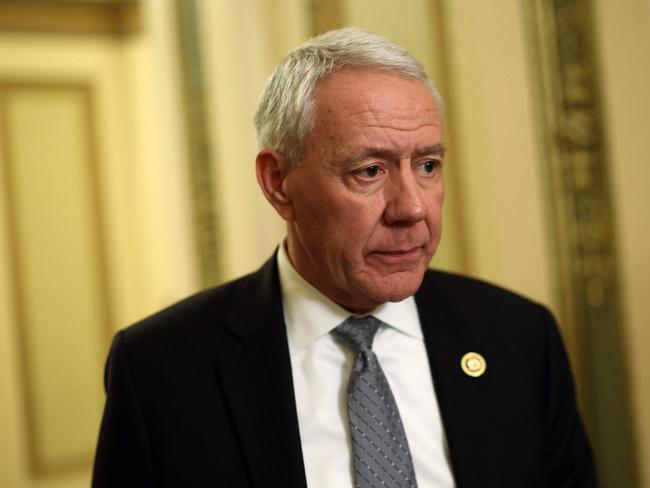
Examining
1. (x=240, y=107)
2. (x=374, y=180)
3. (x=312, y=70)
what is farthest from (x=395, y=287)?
(x=240, y=107)

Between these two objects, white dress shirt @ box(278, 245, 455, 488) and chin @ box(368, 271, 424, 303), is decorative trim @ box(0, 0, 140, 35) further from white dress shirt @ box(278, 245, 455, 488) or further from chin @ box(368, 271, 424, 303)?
chin @ box(368, 271, 424, 303)

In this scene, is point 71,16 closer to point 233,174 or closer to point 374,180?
point 233,174

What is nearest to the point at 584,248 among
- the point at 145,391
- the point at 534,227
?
the point at 534,227

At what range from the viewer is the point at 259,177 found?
60.2 inches

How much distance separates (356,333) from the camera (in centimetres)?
147

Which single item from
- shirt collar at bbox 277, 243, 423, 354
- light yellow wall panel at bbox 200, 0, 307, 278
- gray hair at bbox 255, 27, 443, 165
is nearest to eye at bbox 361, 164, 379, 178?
gray hair at bbox 255, 27, 443, 165

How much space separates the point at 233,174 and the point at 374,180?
2005 mm

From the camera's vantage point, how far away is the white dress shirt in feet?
4.61

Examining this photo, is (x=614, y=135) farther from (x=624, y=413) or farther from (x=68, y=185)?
(x=68, y=185)

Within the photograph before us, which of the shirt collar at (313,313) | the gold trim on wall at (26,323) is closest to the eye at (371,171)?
the shirt collar at (313,313)

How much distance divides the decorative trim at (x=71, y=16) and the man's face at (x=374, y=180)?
3.63m

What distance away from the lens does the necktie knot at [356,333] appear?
147cm

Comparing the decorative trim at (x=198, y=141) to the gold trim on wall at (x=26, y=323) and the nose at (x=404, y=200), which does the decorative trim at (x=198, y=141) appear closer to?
the gold trim on wall at (x=26, y=323)

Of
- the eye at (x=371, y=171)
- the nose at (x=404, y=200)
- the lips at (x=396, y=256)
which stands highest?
the eye at (x=371, y=171)
